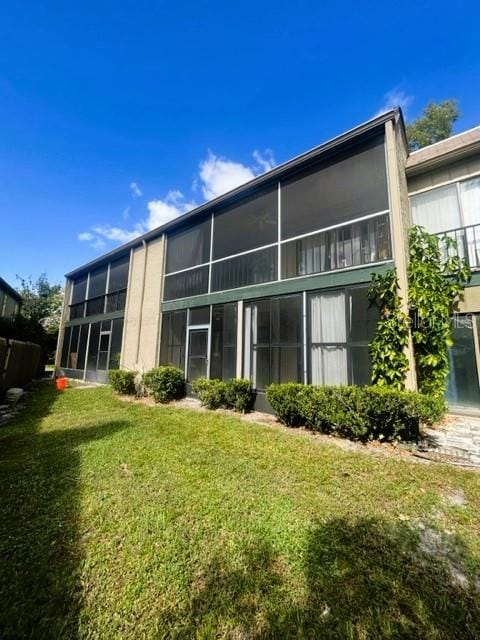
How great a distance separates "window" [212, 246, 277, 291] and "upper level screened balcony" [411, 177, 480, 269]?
448 centimetres

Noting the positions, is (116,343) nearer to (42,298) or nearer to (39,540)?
(39,540)

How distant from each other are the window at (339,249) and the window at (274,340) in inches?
40.8

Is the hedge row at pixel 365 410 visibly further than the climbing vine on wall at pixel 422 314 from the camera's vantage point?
No

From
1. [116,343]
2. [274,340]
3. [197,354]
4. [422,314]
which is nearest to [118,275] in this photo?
[116,343]

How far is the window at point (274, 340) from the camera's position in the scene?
759 cm

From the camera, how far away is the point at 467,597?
6.63ft

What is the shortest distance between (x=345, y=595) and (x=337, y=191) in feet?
27.2

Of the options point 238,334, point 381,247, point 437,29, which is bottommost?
point 238,334

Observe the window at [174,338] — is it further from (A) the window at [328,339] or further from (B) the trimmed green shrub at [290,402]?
(A) the window at [328,339]

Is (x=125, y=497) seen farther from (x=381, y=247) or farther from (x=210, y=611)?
(x=381, y=247)

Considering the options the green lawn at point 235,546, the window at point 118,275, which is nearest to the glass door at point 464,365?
the green lawn at point 235,546

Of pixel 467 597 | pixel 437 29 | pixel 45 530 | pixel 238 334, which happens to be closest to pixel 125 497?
pixel 45 530

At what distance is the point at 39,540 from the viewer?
2.58 metres

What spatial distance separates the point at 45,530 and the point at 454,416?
28.0ft
